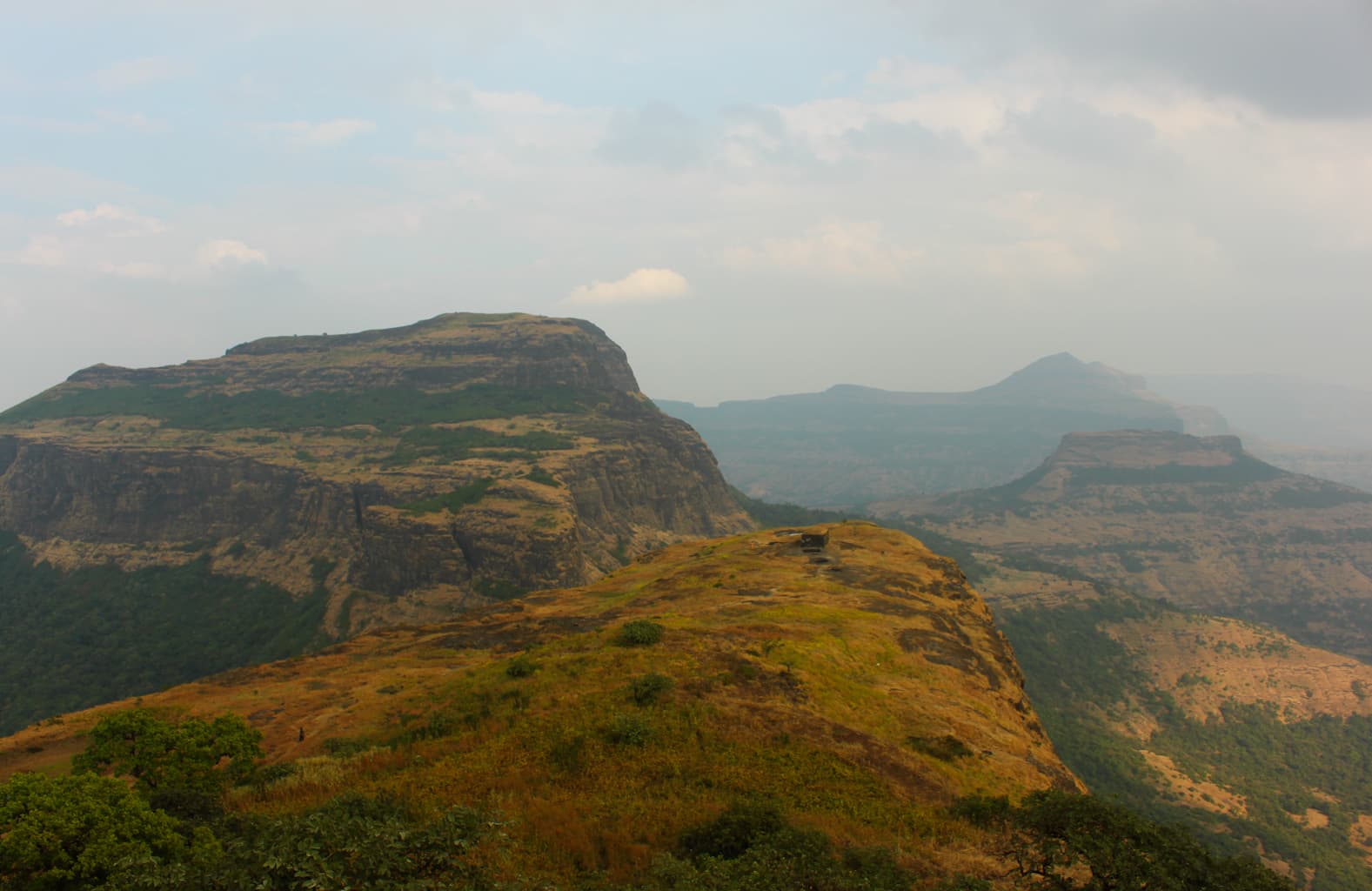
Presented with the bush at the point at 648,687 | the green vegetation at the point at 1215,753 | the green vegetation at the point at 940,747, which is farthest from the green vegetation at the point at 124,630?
the green vegetation at the point at 1215,753

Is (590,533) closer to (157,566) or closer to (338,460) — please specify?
(338,460)

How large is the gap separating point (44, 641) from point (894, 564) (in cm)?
16680

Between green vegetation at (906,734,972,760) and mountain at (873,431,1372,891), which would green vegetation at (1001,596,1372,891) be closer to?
mountain at (873,431,1372,891)

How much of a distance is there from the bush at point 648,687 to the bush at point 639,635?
6.11m

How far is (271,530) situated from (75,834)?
165 m

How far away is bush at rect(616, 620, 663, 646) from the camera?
34844 mm

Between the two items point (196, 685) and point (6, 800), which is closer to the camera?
point (6, 800)

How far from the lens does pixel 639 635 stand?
114 ft

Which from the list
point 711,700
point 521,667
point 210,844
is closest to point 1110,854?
point 711,700

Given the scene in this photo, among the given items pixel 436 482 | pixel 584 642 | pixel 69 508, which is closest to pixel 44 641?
pixel 69 508

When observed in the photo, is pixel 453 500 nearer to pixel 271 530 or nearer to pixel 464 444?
pixel 464 444

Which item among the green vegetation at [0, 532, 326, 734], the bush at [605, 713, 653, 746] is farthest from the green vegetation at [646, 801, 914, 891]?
the green vegetation at [0, 532, 326, 734]

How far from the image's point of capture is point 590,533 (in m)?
153

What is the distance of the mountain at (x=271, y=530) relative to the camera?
405 ft
